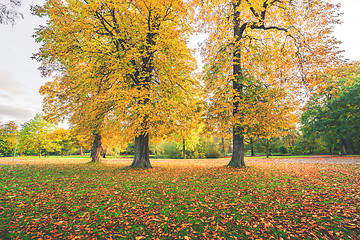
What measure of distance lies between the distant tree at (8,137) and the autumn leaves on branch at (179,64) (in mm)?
45008

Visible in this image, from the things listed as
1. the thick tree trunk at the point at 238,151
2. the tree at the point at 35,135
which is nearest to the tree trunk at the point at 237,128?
the thick tree trunk at the point at 238,151

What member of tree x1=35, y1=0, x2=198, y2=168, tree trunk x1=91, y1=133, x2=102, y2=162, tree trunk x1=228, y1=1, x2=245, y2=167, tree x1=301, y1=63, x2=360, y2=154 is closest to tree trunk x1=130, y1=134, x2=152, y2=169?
tree x1=35, y1=0, x2=198, y2=168

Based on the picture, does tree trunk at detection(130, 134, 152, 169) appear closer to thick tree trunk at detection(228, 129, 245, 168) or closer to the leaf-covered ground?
the leaf-covered ground

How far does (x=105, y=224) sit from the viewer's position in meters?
4.04

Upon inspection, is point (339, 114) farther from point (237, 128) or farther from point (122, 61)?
point (122, 61)

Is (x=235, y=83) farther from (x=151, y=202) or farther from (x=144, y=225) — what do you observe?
(x=144, y=225)

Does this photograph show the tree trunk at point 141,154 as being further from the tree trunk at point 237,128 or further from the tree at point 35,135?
the tree at point 35,135

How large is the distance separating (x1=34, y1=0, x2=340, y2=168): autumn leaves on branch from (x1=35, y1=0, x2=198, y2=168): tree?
0.06 meters

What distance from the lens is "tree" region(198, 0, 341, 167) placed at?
9.35 m

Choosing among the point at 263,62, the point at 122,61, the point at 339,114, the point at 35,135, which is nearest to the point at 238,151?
the point at 263,62

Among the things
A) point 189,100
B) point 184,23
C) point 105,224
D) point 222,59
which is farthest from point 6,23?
point 222,59

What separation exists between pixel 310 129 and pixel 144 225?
31947mm

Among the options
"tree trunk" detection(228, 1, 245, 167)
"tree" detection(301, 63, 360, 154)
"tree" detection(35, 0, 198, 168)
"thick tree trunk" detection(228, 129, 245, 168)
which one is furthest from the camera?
"tree" detection(301, 63, 360, 154)

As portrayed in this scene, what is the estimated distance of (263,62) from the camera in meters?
10.8
